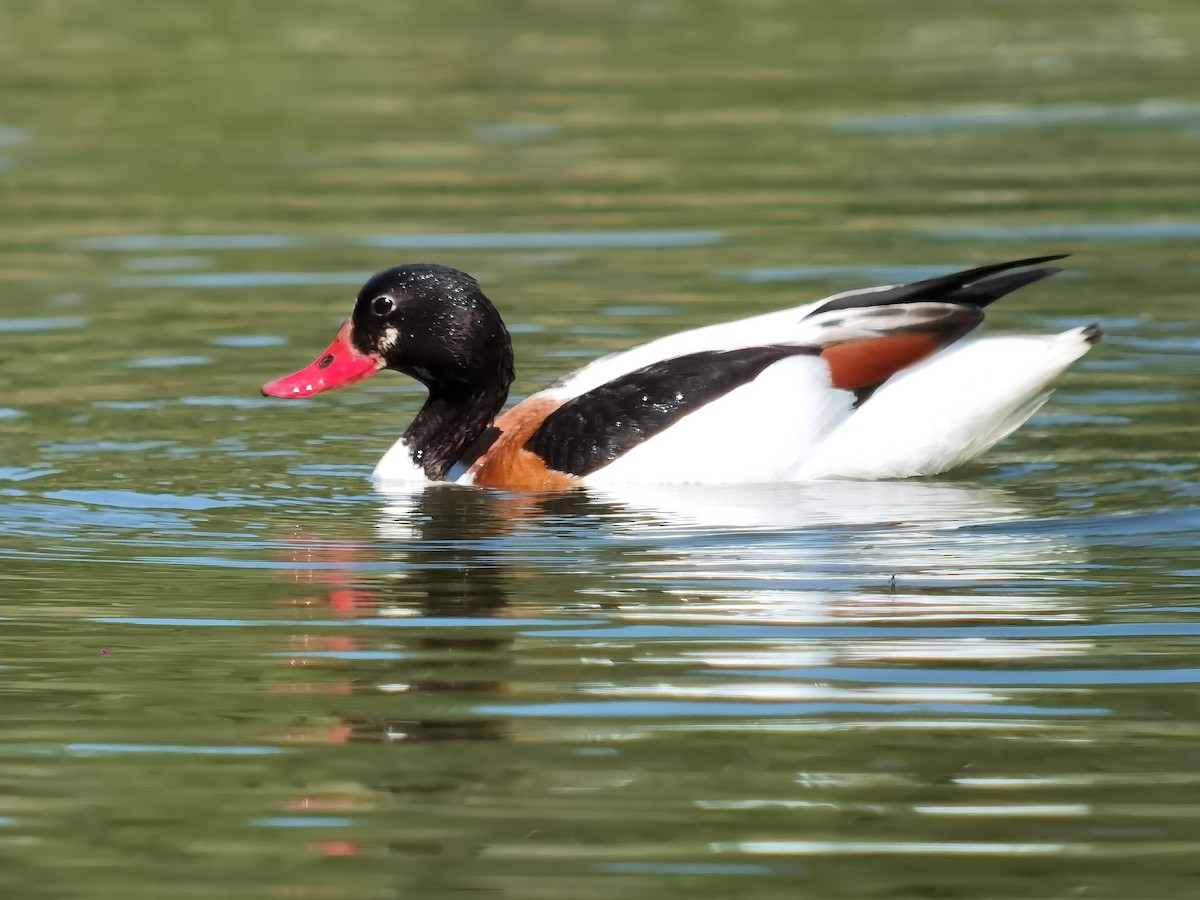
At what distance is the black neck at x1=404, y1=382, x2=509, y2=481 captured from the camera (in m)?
10.3

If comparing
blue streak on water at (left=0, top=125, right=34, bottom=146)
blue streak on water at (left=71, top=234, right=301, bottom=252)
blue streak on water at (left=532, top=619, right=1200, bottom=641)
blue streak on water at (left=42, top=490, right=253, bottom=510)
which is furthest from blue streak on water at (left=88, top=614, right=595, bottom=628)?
blue streak on water at (left=0, top=125, right=34, bottom=146)

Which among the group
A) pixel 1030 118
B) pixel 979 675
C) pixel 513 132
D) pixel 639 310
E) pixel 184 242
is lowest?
pixel 979 675

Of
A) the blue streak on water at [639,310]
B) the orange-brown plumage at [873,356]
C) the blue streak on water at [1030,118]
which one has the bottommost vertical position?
the blue streak on water at [639,310]

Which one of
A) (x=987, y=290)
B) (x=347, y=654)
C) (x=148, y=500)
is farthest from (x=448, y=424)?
(x=347, y=654)

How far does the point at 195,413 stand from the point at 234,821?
5737 mm

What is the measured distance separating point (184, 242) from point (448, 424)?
5516mm

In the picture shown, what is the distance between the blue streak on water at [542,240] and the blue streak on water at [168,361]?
8.65 ft

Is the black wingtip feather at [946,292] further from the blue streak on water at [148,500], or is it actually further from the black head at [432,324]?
the blue streak on water at [148,500]

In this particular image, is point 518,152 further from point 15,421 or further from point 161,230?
point 15,421

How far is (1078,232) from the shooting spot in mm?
14680

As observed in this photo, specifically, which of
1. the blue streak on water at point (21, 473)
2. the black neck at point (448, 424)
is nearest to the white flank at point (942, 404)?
the black neck at point (448, 424)

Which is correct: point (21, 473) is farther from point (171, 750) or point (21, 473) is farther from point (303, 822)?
point (303, 822)

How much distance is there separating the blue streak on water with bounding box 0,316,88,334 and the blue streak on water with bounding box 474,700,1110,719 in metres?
7.18

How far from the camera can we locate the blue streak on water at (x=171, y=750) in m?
6.34
